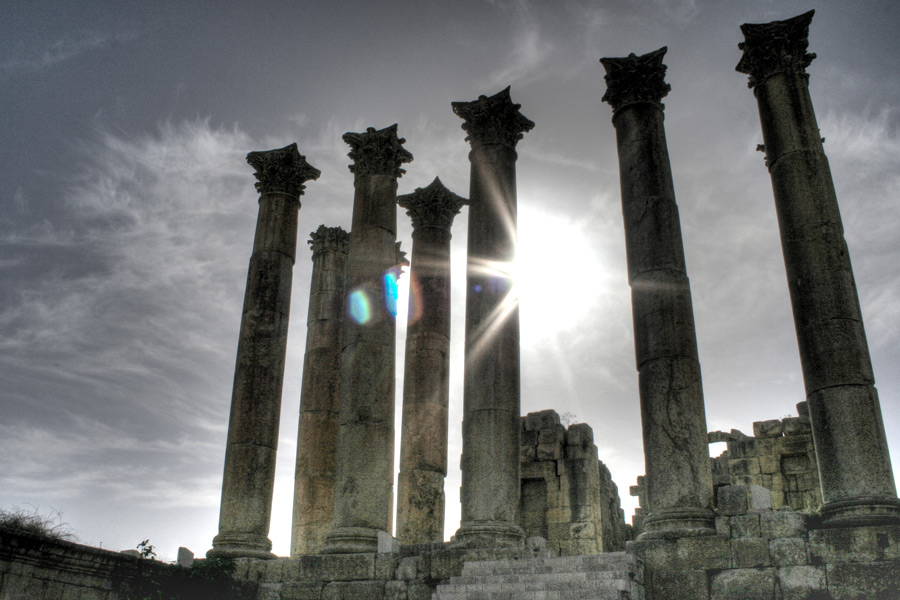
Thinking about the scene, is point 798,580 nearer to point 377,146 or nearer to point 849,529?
point 849,529

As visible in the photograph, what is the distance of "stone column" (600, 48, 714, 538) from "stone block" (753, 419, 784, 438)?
12780 mm

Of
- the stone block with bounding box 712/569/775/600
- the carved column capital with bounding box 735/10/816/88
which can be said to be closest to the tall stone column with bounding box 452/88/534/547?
the stone block with bounding box 712/569/775/600

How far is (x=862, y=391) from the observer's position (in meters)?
13.9

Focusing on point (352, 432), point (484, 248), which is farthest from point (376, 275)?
point (352, 432)

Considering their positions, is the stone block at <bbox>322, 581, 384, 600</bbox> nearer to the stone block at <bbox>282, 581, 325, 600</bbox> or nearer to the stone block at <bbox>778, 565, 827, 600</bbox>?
the stone block at <bbox>282, 581, 325, 600</bbox>

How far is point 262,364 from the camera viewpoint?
19.4m

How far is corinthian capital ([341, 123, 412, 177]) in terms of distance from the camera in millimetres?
20391

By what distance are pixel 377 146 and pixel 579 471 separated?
11531 mm

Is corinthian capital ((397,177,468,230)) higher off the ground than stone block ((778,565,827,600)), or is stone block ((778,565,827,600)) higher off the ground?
corinthian capital ((397,177,468,230))

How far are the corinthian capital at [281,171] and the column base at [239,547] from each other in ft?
30.3

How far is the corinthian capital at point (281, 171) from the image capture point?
21.6 m

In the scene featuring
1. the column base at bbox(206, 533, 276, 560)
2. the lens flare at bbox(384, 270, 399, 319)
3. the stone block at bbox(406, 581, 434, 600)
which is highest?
the lens flare at bbox(384, 270, 399, 319)

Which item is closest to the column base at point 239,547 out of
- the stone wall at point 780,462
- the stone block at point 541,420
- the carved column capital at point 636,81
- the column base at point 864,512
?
the stone block at point 541,420

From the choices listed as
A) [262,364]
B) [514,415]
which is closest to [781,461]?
[514,415]
